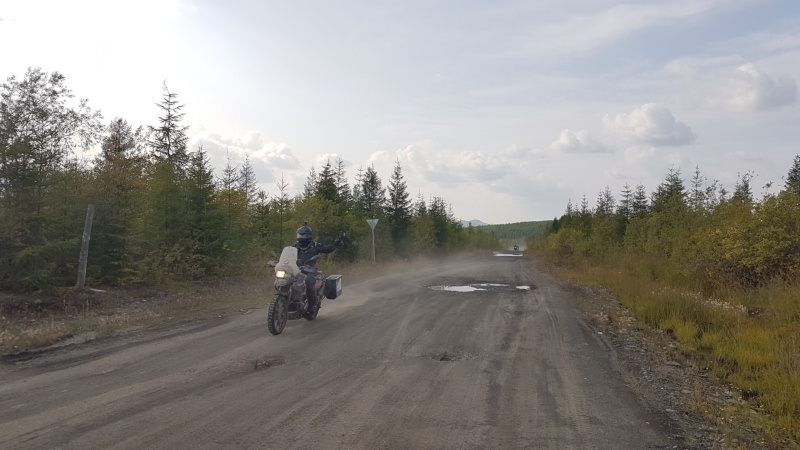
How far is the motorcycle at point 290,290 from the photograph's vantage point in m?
8.99

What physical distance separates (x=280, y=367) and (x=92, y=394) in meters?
2.22

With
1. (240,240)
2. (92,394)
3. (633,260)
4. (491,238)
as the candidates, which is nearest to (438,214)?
(633,260)

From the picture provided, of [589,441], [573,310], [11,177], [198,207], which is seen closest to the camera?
[589,441]

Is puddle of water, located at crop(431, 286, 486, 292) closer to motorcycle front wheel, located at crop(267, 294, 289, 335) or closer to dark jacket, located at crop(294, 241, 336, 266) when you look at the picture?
dark jacket, located at crop(294, 241, 336, 266)

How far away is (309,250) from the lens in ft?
34.3

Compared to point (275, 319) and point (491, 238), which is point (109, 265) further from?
point (491, 238)

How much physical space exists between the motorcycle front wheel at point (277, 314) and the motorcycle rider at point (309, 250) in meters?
0.94

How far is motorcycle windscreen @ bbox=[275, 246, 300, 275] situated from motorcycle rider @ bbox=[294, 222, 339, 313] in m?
0.67

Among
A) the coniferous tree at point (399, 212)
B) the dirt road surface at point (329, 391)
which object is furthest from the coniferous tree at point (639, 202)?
the dirt road surface at point (329, 391)

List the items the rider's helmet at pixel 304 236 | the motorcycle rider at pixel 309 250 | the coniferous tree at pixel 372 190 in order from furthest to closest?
the coniferous tree at pixel 372 190, the rider's helmet at pixel 304 236, the motorcycle rider at pixel 309 250

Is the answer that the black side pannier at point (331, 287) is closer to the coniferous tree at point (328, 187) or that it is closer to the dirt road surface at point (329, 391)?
the dirt road surface at point (329, 391)

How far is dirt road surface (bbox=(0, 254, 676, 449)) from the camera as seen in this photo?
177 inches

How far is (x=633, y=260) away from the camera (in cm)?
2388

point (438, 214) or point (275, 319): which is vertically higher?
point (438, 214)
